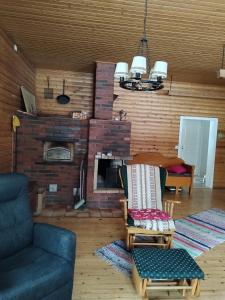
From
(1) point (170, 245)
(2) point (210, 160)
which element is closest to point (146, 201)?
(1) point (170, 245)

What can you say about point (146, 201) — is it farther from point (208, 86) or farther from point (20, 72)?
point (208, 86)

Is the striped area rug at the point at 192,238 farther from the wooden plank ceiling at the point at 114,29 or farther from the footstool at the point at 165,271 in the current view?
the wooden plank ceiling at the point at 114,29

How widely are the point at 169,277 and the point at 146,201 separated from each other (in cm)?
143

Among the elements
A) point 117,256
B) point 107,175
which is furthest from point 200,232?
point 107,175

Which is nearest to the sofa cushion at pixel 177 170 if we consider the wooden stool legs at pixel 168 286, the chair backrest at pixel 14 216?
the wooden stool legs at pixel 168 286

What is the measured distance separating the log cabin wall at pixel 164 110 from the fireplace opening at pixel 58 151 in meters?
1.97

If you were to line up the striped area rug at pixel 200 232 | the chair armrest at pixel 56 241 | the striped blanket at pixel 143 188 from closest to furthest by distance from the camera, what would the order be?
the chair armrest at pixel 56 241
the striped area rug at pixel 200 232
the striped blanket at pixel 143 188

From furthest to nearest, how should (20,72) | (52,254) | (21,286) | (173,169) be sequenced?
(173,169) < (20,72) < (52,254) < (21,286)

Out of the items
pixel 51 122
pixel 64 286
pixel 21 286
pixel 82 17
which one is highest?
pixel 82 17

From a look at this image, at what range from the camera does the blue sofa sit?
1651mm

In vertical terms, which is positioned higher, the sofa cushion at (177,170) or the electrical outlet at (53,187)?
the sofa cushion at (177,170)

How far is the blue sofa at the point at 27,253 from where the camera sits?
165 centimetres

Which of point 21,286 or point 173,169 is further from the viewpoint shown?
point 173,169

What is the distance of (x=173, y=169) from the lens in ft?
19.9
